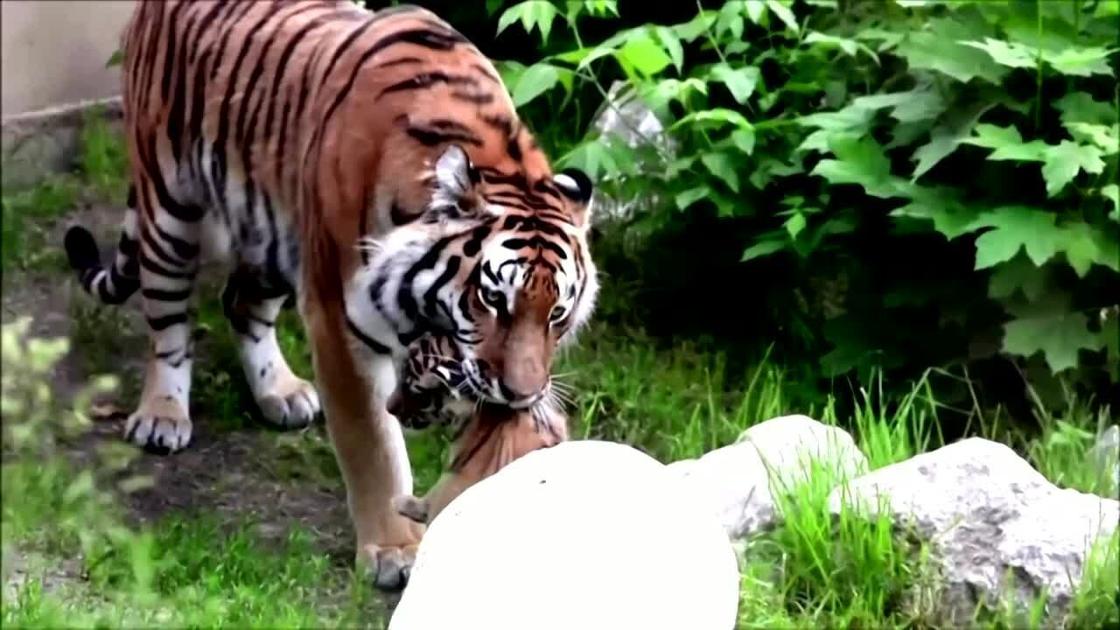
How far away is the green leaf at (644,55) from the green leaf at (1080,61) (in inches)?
30.1

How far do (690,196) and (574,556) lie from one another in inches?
53.8

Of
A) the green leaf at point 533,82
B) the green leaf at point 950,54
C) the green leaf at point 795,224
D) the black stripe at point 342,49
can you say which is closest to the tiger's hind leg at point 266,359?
the black stripe at point 342,49

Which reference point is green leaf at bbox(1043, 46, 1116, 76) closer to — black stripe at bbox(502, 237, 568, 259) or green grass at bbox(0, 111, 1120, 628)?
green grass at bbox(0, 111, 1120, 628)

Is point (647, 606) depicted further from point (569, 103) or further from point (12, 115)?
point (12, 115)

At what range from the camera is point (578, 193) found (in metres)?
2.60

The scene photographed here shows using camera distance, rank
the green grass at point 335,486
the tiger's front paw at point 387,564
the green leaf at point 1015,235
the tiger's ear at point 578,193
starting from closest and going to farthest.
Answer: the green grass at point 335,486 < the tiger's ear at point 578,193 < the tiger's front paw at point 387,564 < the green leaf at point 1015,235

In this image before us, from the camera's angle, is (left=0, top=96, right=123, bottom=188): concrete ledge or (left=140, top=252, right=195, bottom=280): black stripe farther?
(left=0, top=96, right=123, bottom=188): concrete ledge

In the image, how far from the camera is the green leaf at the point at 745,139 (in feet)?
10.5

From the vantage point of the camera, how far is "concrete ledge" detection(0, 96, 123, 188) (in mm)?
4160

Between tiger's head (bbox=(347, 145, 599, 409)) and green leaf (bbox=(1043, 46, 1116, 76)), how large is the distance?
1.05m

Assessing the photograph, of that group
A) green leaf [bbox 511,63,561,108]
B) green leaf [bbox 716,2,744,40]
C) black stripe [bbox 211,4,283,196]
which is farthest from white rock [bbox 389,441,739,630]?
green leaf [bbox 716,2,744,40]

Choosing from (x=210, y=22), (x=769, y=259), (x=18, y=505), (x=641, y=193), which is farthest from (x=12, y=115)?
(x=18, y=505)

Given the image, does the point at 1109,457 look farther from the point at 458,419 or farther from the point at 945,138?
the point at 458,419

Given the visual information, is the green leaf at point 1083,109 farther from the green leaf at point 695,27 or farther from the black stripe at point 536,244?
the black stripe at point 536,244
